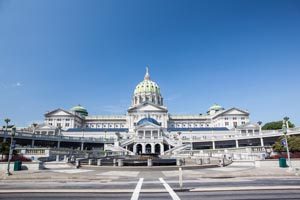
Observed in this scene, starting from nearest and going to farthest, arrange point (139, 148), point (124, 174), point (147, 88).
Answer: point (124, 174), point (139, 148), point (147, 88)

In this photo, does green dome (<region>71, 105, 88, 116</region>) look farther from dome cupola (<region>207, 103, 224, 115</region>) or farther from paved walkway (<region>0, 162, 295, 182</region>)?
paved walkway (<region>0, 162, 295, 182</region>)

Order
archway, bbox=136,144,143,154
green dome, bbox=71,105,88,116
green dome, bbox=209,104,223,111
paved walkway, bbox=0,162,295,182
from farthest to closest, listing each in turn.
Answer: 1. green dome, bbox=209,104,223,111
2. green dome, bbox=71,105,88,116
3. archway, bbox=136,144,143,154
4. paved walkway, bbox=0,162,295,182

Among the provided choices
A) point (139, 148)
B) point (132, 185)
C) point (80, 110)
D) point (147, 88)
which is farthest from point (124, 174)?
point (80, 110)

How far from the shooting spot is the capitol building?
9294 cm

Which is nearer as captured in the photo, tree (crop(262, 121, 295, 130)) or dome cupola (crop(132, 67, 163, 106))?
tree (crop(262, 121, 295, 130))

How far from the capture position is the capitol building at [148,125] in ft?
305

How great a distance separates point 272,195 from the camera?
12266 millimetres

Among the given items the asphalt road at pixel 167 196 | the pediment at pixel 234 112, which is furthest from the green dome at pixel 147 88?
Answer: the asphalt road at pixel 167 196

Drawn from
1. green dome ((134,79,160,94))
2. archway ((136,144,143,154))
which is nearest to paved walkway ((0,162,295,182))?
archway ((136,144,143,154))

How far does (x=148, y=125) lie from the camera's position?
343 ft

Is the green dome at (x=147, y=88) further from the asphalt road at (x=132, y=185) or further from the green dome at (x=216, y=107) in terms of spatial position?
the asphalt road at (x=132, y=185)

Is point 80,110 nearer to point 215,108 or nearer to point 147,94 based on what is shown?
point 147,94

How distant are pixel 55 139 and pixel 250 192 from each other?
286 ft

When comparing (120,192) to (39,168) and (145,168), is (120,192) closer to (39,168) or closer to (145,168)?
(145,168)
